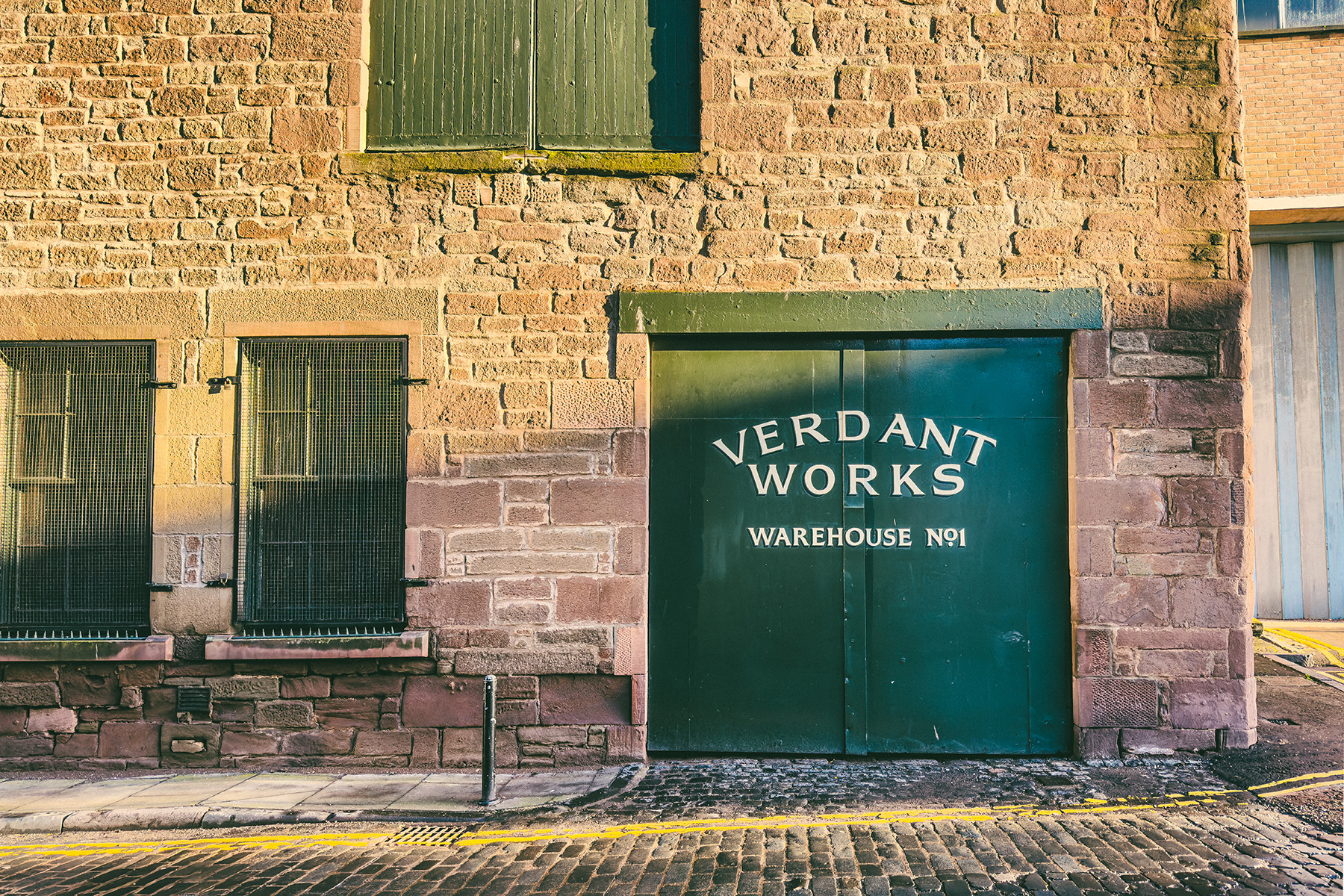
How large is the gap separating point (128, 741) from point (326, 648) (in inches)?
65.6

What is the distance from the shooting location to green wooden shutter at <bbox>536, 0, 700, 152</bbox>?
6531 mm

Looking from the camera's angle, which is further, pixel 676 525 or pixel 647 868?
pixel 676 525

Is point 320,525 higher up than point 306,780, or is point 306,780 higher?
point 320,525

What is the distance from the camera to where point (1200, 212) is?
6074 millimetres

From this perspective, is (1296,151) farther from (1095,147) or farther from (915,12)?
(915,12)

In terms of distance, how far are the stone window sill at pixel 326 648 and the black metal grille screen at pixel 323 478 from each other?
0.24m

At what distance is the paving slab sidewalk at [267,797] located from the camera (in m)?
5.03

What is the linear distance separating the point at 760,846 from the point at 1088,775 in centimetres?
260

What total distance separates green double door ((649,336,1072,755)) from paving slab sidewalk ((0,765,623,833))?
3.68ft

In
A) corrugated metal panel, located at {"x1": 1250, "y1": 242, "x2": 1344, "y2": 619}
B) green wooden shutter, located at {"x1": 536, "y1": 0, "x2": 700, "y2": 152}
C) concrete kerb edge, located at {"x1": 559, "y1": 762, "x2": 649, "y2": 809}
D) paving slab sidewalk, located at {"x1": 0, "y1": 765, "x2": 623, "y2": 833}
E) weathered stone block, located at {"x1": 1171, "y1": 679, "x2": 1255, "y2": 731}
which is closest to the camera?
paving slab sidewalk, located at {"x1": 0, "y1": 765, "x2": 623, "y2": 833}

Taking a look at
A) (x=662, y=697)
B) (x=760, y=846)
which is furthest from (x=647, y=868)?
(x=662, y=697)

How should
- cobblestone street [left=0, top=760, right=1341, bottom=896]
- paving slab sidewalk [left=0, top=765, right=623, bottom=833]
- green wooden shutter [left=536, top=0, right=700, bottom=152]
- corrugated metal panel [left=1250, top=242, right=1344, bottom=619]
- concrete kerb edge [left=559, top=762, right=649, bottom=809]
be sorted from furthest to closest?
1. corrugated metal panel [left=1250, top=242, right=1344, bottom=619]
2. green wooden shutter [left=536, top=0, right=700, bottom=152]
3. concrete kerb edge [left=559, top=762, right=649, bottom=809]
4. paving slab sidewalk [left=0, top=765, right=623, bottom=833]
5. cobblestone street [left=0, top=760, right=1341, bottom=896]

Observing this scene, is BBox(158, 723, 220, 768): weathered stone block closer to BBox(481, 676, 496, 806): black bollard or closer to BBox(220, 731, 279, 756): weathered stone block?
BBox(220, 731, 279, 756): weathered stone block

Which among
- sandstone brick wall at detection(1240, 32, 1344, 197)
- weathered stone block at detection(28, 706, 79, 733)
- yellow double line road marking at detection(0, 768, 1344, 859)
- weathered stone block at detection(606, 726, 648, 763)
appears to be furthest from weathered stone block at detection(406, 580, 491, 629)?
sandstone brick wall at detection(1240, 32, 1344, 197)
